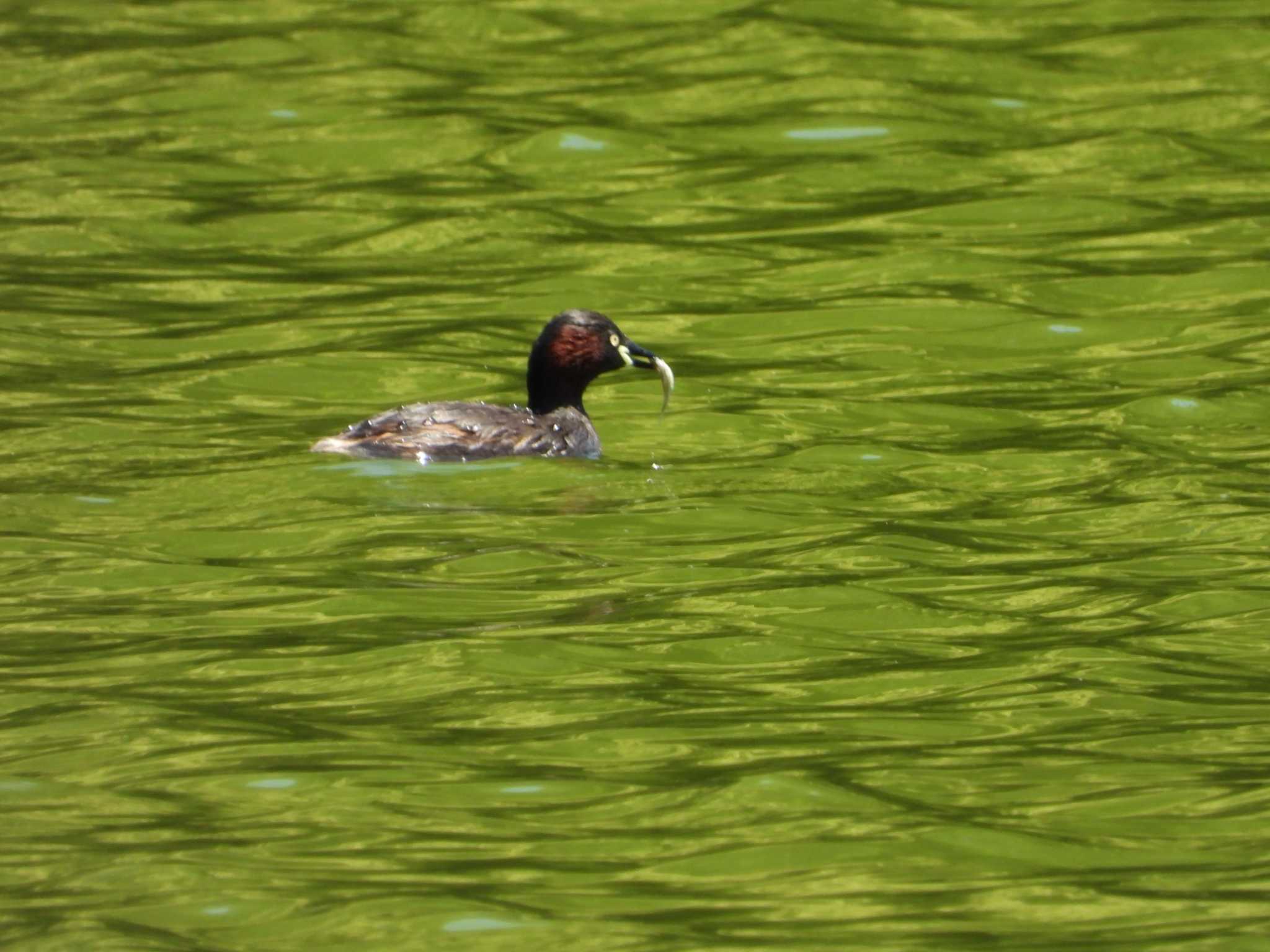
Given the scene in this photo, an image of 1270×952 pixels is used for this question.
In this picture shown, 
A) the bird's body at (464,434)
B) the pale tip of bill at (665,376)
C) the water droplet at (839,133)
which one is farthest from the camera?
the water droplet at (839,133)

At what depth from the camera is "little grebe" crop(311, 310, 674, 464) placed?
437 inches

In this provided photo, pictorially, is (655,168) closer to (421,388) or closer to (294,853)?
(421,388)

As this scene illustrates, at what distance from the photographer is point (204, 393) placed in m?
12.5

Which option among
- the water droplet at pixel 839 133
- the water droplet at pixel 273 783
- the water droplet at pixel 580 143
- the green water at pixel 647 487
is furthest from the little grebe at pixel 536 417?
the water droplet at pixel 839 133

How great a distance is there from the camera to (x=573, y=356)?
12.2 meters

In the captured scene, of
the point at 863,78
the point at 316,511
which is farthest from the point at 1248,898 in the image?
the point at 863,78

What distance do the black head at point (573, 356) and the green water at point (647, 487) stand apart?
42 cm

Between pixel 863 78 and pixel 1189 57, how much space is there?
7.99ft

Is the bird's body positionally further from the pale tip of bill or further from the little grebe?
the pale tip of bill

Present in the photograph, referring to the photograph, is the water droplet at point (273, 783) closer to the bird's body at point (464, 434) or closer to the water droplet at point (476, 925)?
the water droplet at point (476, 925)

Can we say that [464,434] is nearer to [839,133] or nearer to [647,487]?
[647,487]

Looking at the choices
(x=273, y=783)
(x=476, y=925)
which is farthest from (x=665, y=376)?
(x=476, y=925)

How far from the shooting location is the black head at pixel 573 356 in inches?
476

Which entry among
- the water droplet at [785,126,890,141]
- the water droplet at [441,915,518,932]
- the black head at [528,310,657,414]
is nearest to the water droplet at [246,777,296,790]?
the water droplet at [441,915,518,932]
